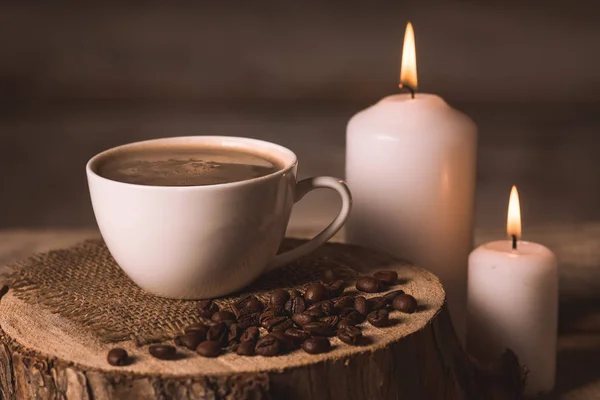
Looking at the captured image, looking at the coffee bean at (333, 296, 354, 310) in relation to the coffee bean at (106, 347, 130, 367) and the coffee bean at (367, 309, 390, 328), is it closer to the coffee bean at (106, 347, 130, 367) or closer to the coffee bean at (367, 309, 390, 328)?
the coffee bean at (367, 309, 390, 328)

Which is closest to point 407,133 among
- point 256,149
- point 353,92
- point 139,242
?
point 256,149

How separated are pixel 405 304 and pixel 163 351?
0.30 m

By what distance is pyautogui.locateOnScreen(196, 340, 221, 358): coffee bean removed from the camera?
0.87 metres

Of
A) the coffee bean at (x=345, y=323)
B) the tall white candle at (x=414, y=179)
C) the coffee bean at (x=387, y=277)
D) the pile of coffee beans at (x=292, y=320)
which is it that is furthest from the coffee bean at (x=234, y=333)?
the tall white candle at (x=414, y=179)

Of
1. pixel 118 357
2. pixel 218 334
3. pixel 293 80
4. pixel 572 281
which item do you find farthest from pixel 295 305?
pixel 293 80

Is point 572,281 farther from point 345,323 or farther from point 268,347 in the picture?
point 268,347

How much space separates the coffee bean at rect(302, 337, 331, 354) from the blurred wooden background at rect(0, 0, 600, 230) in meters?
1.45

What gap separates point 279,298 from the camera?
3.31 feet

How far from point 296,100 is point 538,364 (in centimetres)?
156

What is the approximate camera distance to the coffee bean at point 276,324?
0.93m

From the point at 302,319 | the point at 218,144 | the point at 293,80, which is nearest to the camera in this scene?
the point at 302,319

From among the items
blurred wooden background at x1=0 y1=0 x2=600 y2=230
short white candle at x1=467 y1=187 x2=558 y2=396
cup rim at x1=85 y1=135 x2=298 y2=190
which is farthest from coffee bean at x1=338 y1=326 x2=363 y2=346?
blurred wooden background at x1=0 y1=0 x2=600 y2=230

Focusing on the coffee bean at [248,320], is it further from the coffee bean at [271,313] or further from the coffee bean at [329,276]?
the coffee bean at [329,276]

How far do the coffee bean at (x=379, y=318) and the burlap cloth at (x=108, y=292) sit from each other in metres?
0.15
